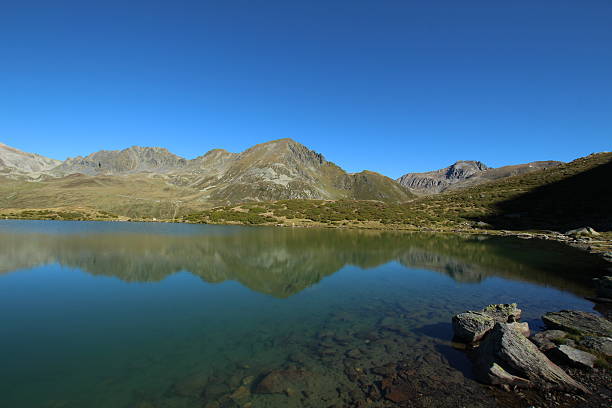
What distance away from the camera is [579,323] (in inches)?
683

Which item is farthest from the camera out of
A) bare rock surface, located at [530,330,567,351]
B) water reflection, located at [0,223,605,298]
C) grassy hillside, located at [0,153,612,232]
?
grassy hillside, located at [0,153,612,232]

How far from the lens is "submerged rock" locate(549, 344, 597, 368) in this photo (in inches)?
507

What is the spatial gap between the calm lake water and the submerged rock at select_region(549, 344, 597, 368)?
4.20m

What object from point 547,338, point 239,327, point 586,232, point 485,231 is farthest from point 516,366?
point 485,231

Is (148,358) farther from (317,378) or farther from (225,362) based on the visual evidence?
(317,378)

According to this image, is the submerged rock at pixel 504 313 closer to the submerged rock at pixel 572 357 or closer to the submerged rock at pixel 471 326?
the submerged rock at pixel 471 326

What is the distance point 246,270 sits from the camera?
117ft

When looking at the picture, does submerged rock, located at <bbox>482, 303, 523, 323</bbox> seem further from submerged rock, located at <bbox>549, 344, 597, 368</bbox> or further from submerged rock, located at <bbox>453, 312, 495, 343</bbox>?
submerged rock, located at <bbox>549, 344, 597, 368</bbox>

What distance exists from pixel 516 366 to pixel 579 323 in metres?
9.04

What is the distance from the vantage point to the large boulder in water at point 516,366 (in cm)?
1147

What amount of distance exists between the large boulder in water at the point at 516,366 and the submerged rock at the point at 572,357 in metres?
1.56

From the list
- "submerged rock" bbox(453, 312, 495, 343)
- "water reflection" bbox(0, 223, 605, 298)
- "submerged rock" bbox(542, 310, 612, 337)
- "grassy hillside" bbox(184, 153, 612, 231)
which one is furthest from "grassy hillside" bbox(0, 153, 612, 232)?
"submerged rock" bbox(453, 312, 495, 343)

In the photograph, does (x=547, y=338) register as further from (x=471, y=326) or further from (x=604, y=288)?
(x=604, y=288)

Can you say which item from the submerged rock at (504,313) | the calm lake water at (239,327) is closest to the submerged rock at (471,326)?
the calm lake water at (239,327)
